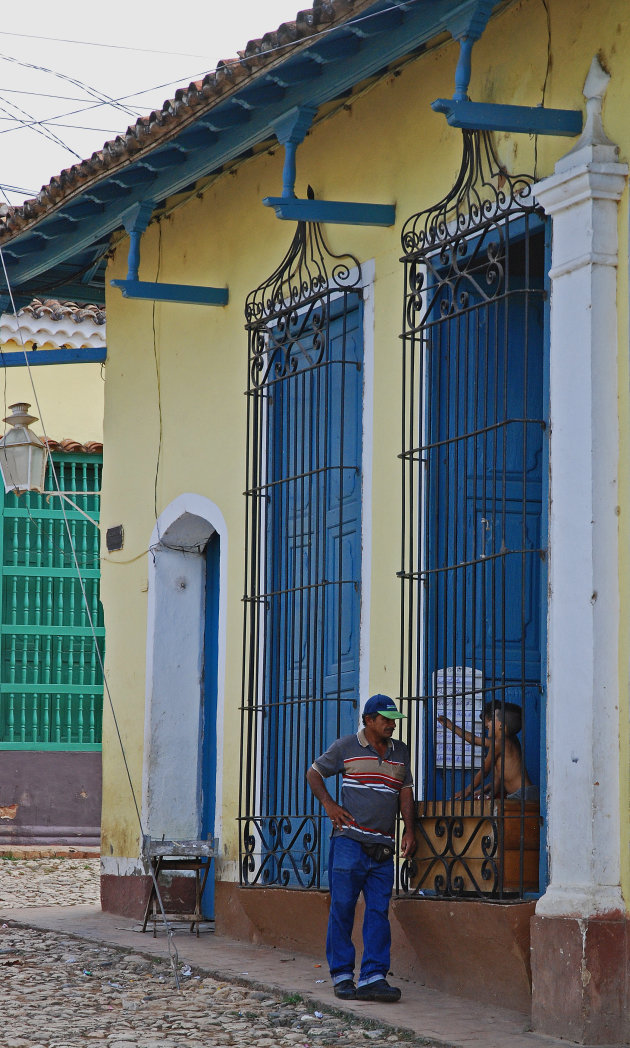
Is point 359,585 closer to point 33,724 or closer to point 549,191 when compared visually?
point 549,191

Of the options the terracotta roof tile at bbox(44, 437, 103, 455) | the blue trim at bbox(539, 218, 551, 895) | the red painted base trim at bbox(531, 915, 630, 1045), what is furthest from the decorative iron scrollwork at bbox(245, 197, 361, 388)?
the terracotta roof tile at bbox(44, 437, 103, 455)

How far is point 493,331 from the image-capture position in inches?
278

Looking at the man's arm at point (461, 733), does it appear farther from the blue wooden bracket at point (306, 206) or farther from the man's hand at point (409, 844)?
the blue wooden bracket at point (306, 206)

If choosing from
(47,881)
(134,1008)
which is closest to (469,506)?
(134,1008)

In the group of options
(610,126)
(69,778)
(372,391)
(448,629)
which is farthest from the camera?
(69,778)

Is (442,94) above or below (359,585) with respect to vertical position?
above

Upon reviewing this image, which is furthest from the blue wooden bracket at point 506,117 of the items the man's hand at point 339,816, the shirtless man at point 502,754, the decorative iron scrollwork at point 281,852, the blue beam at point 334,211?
the decorative iron scrollwork at point 281,852

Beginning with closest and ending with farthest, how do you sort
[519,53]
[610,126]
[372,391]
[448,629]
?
[610,126] < [519,53] < [448,629] < [372,391]

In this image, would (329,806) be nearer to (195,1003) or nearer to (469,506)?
(195,1003)

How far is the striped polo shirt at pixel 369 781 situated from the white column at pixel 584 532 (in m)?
0.93

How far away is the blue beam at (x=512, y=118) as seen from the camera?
6102 mm

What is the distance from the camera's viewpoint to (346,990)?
6.42 metres

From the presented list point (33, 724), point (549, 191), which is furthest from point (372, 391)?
point (33, 724)

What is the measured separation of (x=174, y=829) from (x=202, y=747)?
53 cm
